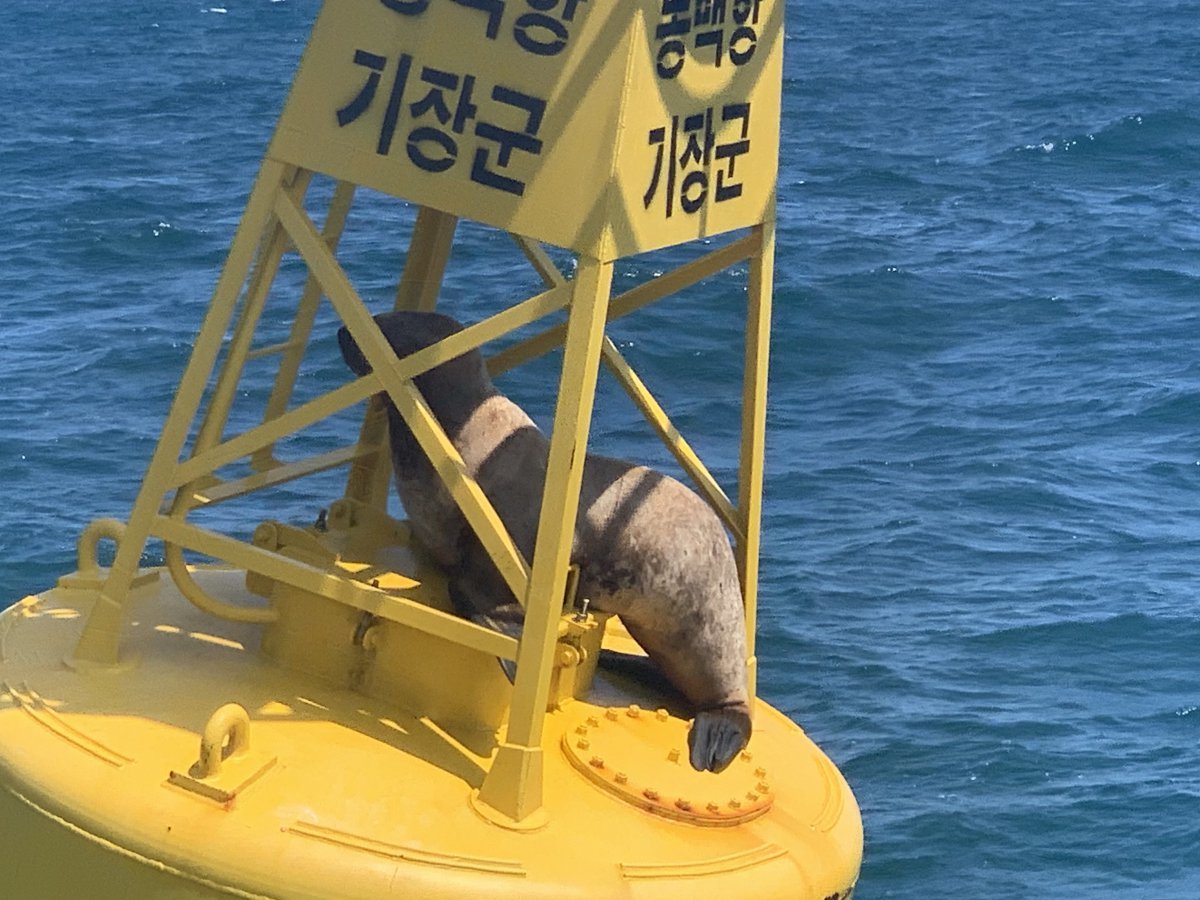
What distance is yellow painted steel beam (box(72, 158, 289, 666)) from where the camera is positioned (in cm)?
805

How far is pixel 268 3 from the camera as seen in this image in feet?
178

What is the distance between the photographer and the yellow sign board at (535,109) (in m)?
7.48

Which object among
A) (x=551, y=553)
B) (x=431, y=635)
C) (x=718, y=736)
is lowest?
(x=718, y=736)

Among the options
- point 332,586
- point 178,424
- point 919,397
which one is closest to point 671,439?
point 332,586

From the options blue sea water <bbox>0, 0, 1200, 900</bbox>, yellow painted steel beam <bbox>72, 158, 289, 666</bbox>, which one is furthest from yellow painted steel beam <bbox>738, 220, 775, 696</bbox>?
blue sea water <bbox>0, 0, 1200, 900</bbox>

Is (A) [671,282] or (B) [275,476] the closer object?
(A) [671,282]

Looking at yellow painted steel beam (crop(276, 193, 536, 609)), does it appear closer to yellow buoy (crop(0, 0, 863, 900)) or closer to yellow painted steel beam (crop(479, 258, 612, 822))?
yellow buoy (crop(0, 0, 863, 900))

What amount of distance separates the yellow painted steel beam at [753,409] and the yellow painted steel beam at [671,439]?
0.10m

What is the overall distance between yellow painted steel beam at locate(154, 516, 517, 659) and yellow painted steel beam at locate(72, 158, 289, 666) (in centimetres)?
16

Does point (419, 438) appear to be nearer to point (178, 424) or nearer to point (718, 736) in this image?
point (178, 424)

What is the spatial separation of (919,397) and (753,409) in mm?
12482

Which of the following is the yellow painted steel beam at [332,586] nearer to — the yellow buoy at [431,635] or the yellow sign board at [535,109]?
the yellow buoy at [431,635]

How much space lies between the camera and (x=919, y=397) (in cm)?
2111

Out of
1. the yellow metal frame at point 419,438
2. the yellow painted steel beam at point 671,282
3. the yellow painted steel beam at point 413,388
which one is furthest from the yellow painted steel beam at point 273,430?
the yellow painted steel beam at point 671,282
